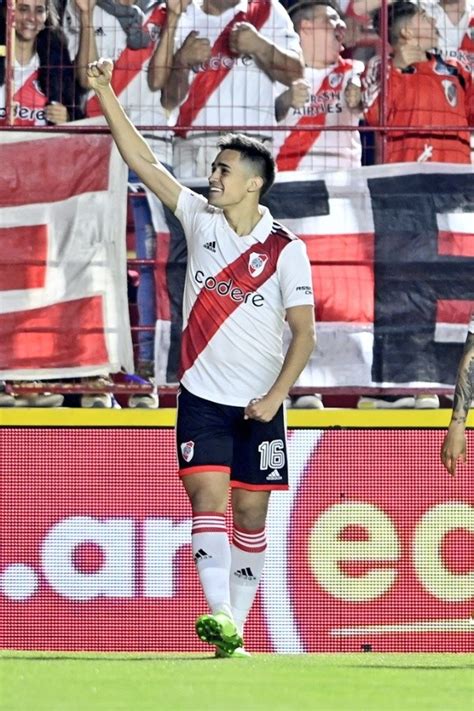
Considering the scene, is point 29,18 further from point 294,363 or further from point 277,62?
point 294,363

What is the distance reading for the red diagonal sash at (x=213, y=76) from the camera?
11.0 m

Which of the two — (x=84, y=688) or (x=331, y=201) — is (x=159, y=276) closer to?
(x=331, y=201)

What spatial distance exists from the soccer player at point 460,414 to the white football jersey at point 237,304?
80cm

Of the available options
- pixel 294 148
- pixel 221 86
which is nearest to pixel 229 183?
pixel 294 148

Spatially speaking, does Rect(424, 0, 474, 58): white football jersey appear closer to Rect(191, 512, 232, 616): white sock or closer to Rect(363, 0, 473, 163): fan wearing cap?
Rect(363, 0, 473, 163): fan wearing cap

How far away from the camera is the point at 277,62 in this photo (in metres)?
11.1

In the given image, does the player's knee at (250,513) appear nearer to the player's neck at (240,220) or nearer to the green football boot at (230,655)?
the green football boot at (230,655)

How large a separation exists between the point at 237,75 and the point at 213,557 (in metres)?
4.31

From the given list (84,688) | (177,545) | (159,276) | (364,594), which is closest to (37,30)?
(159,276)

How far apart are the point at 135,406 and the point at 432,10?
10.8 feet

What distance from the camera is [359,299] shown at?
34.7ft

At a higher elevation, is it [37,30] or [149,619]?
[37,30]

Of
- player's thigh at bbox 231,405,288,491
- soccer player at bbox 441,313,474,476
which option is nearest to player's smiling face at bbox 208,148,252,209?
player's thigh at bbox 231,405,288,491

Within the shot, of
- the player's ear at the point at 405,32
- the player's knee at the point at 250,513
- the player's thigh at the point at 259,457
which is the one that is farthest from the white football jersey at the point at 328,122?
the player's knee at the point at 250,513
